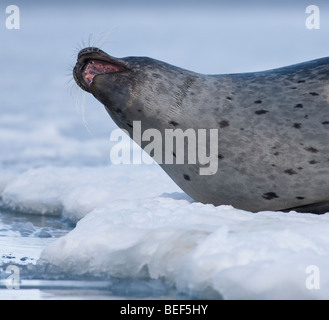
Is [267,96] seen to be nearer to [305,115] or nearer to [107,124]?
[305,115]

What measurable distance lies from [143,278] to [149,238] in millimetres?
206

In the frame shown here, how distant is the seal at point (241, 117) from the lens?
5359 mm

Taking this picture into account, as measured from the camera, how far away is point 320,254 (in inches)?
157

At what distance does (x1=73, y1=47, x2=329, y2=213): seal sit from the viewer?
211 inches

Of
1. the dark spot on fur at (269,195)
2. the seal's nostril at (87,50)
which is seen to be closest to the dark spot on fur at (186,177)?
the dark spot on fur at (269,195)

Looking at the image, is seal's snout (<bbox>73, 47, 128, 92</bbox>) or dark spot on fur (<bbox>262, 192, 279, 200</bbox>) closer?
dark spot on fur (<bbox>262, 192, 279, 200</bbox>)

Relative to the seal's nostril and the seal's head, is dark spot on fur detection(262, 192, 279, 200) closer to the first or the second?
the seal's head

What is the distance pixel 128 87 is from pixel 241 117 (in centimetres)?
76

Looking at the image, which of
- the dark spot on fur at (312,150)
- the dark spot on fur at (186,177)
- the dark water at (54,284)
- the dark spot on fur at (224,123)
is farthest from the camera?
the dark spot on fur at (186,177)

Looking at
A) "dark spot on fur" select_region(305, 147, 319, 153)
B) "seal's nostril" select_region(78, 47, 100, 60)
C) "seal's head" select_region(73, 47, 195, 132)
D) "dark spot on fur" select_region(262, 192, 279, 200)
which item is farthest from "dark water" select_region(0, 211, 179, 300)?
"dark spot on fur" select_region(305, 147, 319, 153)

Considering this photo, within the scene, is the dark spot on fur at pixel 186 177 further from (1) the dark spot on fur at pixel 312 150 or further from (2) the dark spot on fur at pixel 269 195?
(1) the dark spot on fur at pixel 312 150

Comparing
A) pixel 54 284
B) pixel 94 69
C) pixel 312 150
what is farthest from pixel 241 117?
pixel 54 284

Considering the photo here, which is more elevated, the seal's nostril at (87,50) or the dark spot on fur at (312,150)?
the seal's nostril at (87,50)

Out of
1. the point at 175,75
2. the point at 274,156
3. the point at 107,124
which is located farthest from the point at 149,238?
the point at 107,124
